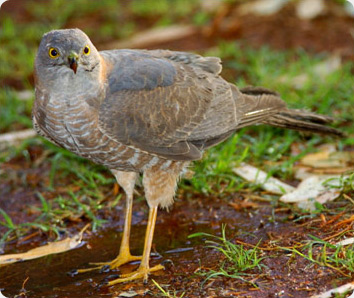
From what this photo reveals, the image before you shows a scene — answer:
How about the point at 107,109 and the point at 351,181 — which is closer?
the point at 107,109

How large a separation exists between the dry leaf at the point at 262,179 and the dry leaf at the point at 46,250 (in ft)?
5.32

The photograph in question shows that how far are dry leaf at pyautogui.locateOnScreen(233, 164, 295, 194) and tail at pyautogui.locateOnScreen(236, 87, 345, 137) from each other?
499mm

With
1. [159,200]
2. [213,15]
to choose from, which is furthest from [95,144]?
[213,15]

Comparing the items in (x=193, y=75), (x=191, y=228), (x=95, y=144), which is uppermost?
(x=193, y=75)

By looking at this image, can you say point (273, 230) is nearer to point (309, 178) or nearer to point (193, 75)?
point (309, 178)

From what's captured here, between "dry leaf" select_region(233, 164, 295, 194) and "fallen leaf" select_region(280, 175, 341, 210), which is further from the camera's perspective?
"dry leaf" select_region(233, 164, 295, 194)

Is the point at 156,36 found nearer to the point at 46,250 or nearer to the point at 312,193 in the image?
the point at 312,193

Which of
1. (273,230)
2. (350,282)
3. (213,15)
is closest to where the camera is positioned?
(350,282)

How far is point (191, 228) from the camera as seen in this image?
531 centimetres

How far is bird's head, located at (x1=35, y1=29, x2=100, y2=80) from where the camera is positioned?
14.4ft

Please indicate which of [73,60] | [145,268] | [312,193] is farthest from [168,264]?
[73,60]

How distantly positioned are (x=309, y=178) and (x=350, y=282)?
186 cm

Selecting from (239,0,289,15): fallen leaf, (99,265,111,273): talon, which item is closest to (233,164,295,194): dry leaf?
(99,265,111,273): talon

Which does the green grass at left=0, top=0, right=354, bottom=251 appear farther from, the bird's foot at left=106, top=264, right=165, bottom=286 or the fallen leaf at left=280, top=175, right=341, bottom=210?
the bird's foot at left=106, top=264, right=165, bottom=286
